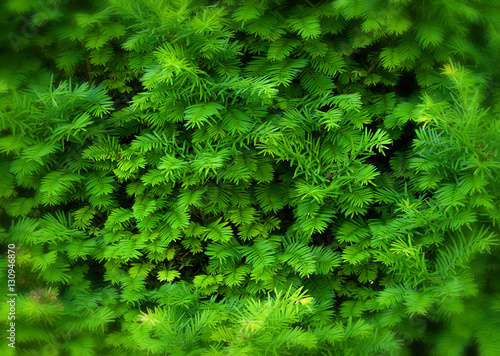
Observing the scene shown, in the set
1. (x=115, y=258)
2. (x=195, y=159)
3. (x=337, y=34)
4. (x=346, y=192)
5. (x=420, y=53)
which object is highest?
(x=337, y=34)

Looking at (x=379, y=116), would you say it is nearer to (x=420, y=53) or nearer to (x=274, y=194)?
(x=420, y=53)

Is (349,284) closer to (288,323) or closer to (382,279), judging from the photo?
(382,279)

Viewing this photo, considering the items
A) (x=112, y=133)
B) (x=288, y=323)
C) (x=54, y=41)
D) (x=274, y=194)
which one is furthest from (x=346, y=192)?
(x=54, y=41)

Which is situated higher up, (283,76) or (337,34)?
(337,34)

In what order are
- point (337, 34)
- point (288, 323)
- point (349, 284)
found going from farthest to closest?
1. point (349, 284)
2. point (337, 34)
3. point (288, 323)

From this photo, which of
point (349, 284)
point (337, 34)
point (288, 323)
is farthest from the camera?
point (349, 284)

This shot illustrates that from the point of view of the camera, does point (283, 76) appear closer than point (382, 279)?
Yes
